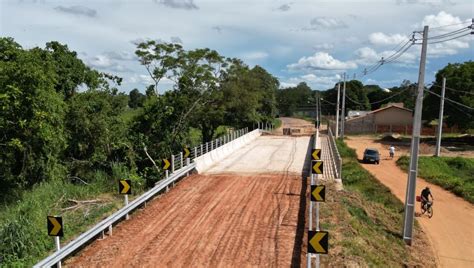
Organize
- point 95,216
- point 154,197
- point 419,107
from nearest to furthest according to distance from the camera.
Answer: point 95,216, point 419,107, point 154,197

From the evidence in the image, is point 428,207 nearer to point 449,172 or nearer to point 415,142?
point 415,142

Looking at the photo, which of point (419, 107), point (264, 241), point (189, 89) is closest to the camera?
point (264, 241)

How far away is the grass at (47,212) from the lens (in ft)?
40.1

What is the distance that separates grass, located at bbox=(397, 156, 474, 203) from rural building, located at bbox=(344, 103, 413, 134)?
38853 mm

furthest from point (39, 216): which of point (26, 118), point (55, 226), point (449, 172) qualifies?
point (449, 172)

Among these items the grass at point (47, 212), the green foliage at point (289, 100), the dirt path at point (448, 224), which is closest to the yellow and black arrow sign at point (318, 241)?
the grass at point (47, 212)

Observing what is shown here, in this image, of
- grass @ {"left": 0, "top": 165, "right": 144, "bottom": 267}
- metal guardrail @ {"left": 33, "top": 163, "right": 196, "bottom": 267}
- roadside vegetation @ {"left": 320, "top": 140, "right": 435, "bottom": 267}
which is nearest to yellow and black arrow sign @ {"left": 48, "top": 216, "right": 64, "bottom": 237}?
metal guardrail @ {"left": 33, "top": 163, "right": 196, "bottom": 267}

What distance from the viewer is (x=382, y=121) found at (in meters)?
86.0

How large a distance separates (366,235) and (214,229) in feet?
18.1

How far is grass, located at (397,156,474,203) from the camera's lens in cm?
3219

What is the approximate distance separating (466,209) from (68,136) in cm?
2476

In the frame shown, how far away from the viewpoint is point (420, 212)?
2517cm

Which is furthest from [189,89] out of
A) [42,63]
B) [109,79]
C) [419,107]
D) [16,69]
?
[419,107]

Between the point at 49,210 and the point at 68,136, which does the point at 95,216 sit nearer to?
the point at 49,210
